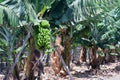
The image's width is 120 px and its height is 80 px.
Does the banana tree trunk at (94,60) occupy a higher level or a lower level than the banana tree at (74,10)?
lower

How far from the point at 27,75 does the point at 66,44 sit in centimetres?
358

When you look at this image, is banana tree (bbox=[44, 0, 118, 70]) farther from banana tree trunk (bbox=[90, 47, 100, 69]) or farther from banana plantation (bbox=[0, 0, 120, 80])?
banana tree trunk (bbox=[90, 47, 100, 69])

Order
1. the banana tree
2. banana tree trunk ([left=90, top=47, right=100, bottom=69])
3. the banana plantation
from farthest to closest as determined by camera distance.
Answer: banana tree trunk ([left=90, top=47, right=100, bottom=69]) < the banana tree < the banana plantation

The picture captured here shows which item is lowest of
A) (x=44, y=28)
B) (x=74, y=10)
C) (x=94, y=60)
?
(x=94, y=60)

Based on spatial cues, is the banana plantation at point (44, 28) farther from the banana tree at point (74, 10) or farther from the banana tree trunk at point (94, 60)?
the banana tree trunk at point (94, 60)

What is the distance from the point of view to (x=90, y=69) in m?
19.0

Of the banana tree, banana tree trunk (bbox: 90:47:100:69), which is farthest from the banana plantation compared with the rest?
banana tree trunk (bbox: 90:47:100:69)

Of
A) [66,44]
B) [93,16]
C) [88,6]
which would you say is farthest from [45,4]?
[66,44]

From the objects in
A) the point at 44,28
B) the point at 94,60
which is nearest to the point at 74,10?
the point at 44,28

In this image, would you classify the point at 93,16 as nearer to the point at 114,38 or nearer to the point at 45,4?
the point at 45,4

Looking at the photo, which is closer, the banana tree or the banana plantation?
the banana plantation

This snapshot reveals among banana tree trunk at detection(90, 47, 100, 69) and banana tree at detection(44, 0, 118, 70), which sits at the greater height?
banana tree at detection(44, 0, 118, 70)

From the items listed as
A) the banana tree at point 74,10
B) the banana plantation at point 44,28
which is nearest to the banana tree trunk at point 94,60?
the banana plantation at point 44,28

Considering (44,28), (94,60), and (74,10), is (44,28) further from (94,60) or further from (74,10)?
(94,60)
